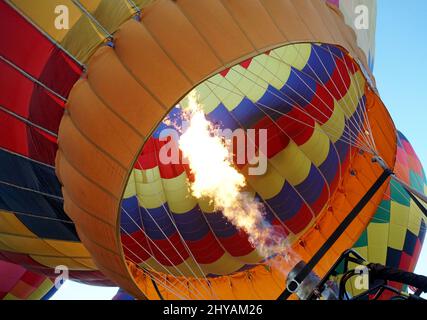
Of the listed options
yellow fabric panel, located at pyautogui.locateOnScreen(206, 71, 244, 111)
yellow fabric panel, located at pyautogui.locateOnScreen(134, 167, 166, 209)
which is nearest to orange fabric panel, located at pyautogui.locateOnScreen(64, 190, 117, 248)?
yellow fabric panel, located at pyautogui.locateOnScreen(134, 167, 166, 209)

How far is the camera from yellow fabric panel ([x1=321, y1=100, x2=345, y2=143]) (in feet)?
21.1

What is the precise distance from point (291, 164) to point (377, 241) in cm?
221

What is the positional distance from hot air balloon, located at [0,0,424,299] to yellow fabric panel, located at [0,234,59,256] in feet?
0.05

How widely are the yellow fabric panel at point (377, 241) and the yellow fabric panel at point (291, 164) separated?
1778 millimetres

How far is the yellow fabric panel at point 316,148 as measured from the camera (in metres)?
6.64

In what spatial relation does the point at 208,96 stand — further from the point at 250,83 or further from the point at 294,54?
the point at 294,54

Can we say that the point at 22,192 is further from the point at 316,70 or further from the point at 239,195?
the point at 316,70

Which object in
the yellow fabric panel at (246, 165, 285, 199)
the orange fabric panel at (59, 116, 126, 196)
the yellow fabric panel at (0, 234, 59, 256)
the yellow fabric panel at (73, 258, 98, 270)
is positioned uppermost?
the yellow fabric panel at (246, 165, 285, 199)

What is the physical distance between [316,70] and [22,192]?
3549mm

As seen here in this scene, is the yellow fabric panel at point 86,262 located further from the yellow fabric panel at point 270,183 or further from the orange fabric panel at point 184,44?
the orange fabric panel at point 184,44

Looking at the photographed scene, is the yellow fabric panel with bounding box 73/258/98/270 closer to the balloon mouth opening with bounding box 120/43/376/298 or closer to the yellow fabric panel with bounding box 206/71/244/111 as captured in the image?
the balloon mouth opening with bounding box 120/43/376/298

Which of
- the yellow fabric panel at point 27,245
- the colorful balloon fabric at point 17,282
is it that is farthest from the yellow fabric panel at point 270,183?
the colorful balloon fabric at point 17,282

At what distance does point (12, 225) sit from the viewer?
5695mm

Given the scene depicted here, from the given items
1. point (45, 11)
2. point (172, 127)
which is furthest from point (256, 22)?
point (172, 127)
